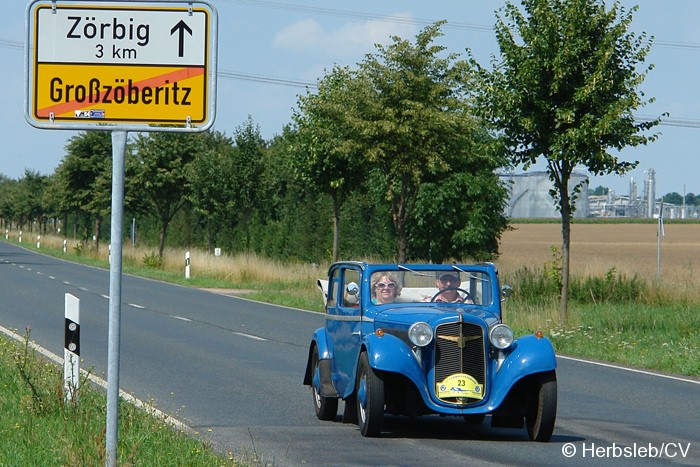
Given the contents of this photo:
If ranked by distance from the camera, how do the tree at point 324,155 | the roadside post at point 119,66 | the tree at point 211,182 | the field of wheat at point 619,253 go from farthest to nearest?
the tree at point 211,182
the tree at point 324,155
the field of wheat at point 619,253
the roadside post at point 119,66

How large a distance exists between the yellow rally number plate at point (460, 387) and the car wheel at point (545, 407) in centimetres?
50

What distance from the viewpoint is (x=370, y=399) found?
9781 millimetres

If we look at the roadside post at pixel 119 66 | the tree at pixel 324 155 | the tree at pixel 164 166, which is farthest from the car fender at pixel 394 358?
the tree at pixel 164 166

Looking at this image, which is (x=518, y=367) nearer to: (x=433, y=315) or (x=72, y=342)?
(x=433, y=315)

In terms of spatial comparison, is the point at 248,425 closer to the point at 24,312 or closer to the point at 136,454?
the point at 136,454

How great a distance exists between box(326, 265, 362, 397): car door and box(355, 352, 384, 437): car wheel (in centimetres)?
28

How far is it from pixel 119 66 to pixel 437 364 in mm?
4302

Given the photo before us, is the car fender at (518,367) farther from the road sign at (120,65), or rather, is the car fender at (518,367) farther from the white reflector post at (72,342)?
the road sign at (120,65)

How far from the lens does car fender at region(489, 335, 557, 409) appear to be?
972cm

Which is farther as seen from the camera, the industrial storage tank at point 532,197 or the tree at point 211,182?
the industrial storage tank at point 532,197

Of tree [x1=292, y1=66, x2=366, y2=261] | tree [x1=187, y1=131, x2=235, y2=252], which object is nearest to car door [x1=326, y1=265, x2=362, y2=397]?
tree [x1=292, y1=66, x2=366, y2=261]

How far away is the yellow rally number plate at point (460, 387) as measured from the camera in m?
9.77

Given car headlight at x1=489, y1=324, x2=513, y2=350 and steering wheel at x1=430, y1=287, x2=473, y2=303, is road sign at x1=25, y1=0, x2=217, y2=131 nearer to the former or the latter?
car headlight at x1=489, y1=324, x2=513, y2=350

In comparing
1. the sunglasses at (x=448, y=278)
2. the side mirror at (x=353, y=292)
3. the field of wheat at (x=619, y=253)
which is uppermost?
the sunglasses at (x=448, y=278)
